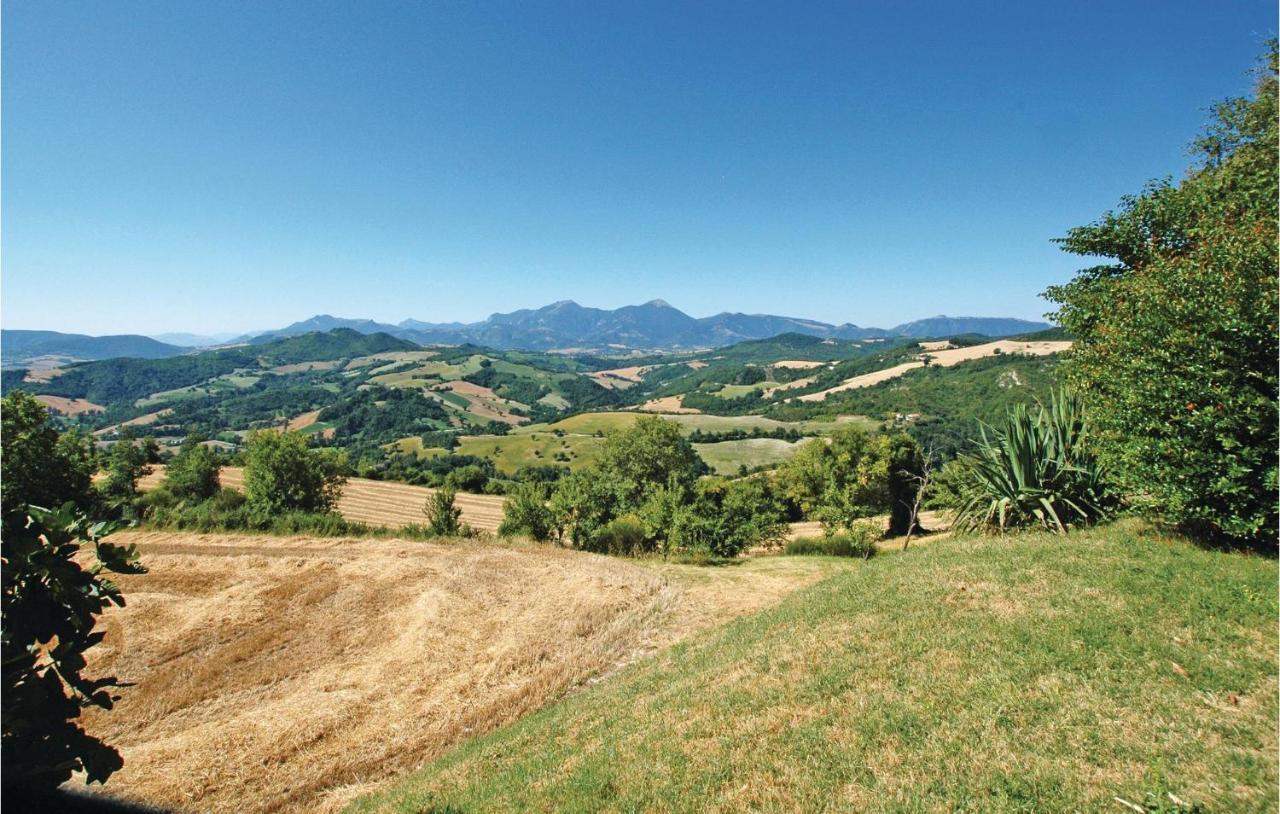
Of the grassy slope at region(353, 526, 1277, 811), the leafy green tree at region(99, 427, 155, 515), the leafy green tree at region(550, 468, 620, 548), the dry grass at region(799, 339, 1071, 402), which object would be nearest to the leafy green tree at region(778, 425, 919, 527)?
the leafy green tree at region(550, 468, 620, 548)

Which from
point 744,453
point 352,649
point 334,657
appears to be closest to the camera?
point 334,657

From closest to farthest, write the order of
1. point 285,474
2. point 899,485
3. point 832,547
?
point 832,547 → point 899,485 → point 285,474

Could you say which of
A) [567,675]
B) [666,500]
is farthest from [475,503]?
[567,675]

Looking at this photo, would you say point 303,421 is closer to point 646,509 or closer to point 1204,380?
point 646,509

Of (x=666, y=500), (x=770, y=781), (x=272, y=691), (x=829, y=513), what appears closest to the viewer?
(x=770, y=781)

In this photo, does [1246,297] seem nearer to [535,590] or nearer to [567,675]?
[567,675]

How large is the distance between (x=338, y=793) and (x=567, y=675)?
14.3ft

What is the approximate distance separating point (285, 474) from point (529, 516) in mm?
25543

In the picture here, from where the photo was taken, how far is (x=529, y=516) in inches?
1319

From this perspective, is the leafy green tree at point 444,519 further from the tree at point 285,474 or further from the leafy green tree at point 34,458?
the leafy green tree at point 34,458

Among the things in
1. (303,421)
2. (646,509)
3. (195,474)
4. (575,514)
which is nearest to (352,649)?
Result: (646,509)

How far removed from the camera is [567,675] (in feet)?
36.7

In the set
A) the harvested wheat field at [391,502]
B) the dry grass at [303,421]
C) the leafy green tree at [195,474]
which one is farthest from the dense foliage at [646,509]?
the dry grass at [303,421]

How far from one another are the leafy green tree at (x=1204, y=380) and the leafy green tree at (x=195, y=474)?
62364 mm
